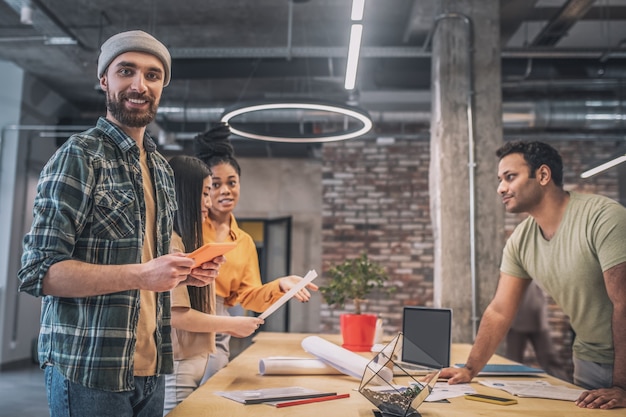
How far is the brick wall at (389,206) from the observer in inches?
331

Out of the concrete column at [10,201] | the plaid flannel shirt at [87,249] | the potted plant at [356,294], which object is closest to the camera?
the plaid flannel shirt at [87,249]

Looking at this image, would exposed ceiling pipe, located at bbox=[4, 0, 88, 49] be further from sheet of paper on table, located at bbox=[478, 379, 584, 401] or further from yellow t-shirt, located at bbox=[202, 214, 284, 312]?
Result: sheet of paper on table, located at bbox=[478, 379, 584, 401]

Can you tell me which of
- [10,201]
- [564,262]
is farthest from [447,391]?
[10,201]

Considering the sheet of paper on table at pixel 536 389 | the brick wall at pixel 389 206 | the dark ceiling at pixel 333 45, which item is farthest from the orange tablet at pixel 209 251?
the brick wall at pixel 389 206

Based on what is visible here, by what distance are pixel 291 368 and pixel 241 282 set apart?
0.69 m

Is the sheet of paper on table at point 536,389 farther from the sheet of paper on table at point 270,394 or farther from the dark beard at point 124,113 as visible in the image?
the dark beard at point 124,113

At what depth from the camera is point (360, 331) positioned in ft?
9.41

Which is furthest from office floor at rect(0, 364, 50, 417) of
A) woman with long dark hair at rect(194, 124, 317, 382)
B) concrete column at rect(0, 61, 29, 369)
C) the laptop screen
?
the laptop screen

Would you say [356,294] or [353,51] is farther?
[353,51]

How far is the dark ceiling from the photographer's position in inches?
228

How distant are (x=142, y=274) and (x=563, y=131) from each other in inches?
317

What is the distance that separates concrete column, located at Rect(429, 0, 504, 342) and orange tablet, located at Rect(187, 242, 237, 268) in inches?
125

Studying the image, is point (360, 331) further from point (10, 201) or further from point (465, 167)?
point (10, 201)

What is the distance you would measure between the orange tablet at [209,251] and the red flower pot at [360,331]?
5.16 feet
